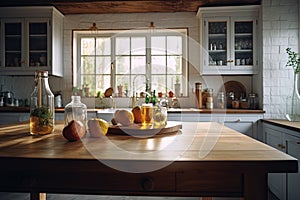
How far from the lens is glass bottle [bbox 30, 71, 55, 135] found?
1.44 m

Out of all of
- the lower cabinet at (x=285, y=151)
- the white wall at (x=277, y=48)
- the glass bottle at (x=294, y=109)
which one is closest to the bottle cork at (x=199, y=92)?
the white wall at (x=277, y=48)

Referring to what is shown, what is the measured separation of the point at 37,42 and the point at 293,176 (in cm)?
361

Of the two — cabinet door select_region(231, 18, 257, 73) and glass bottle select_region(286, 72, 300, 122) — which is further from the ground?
cabinet door select_region(231, 18, 257, 73)

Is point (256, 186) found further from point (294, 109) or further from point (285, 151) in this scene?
point (294, 109)

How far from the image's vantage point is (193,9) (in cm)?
395

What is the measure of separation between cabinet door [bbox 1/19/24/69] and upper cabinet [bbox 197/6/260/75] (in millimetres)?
2596

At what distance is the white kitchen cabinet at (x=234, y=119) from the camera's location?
3.43 meters

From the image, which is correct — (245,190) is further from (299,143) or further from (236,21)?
(236,21)

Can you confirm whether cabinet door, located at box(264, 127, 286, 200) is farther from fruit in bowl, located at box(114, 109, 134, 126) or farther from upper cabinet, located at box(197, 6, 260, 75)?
fruit in bowl, located at box(114, 109, 134, 126)

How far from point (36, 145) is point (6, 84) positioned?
3.63 metres

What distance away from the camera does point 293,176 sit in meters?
2.44

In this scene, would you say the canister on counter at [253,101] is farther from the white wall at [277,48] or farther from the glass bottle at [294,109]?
the glass bottle at [294,109]

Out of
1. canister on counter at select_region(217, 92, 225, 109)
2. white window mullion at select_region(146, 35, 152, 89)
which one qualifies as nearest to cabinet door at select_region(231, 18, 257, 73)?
canister on counter at select_region(217, 92, 225, 109)

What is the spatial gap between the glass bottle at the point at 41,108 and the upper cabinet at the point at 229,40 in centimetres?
262
